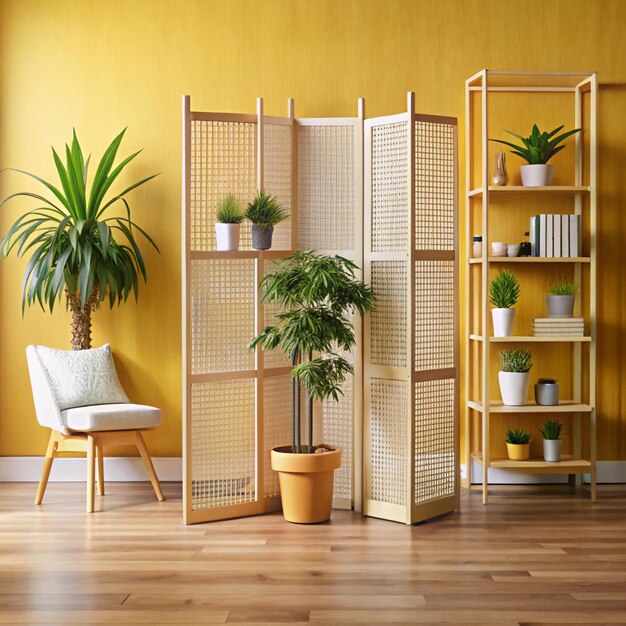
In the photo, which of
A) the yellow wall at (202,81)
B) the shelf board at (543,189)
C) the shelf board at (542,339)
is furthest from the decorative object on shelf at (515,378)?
the shelf board at (543,189)

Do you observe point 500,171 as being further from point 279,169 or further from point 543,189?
point 279,169

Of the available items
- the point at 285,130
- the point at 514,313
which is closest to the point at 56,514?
the point at 285,130

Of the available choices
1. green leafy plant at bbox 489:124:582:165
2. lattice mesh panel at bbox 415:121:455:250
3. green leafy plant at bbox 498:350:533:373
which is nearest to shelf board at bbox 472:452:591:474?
green leafy plant at bbox 498:350:533:373

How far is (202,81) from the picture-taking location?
227 inches

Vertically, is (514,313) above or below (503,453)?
above

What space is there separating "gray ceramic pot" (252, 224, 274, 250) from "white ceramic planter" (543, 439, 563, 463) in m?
2.07

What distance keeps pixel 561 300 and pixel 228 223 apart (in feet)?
6.81

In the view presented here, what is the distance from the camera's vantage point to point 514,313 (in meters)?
5.40

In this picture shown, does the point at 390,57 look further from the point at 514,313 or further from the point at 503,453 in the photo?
the point at 503,453

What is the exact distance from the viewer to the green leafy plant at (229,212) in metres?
4.82

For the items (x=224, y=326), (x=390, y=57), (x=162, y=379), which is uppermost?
(x=390, y=57)

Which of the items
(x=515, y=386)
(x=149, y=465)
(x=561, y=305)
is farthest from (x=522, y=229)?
(x=149, y=465)

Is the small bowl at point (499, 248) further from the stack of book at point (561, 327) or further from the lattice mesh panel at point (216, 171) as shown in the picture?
the lattice mesh panel at point (216, 171)

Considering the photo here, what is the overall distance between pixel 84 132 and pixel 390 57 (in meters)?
2.03
